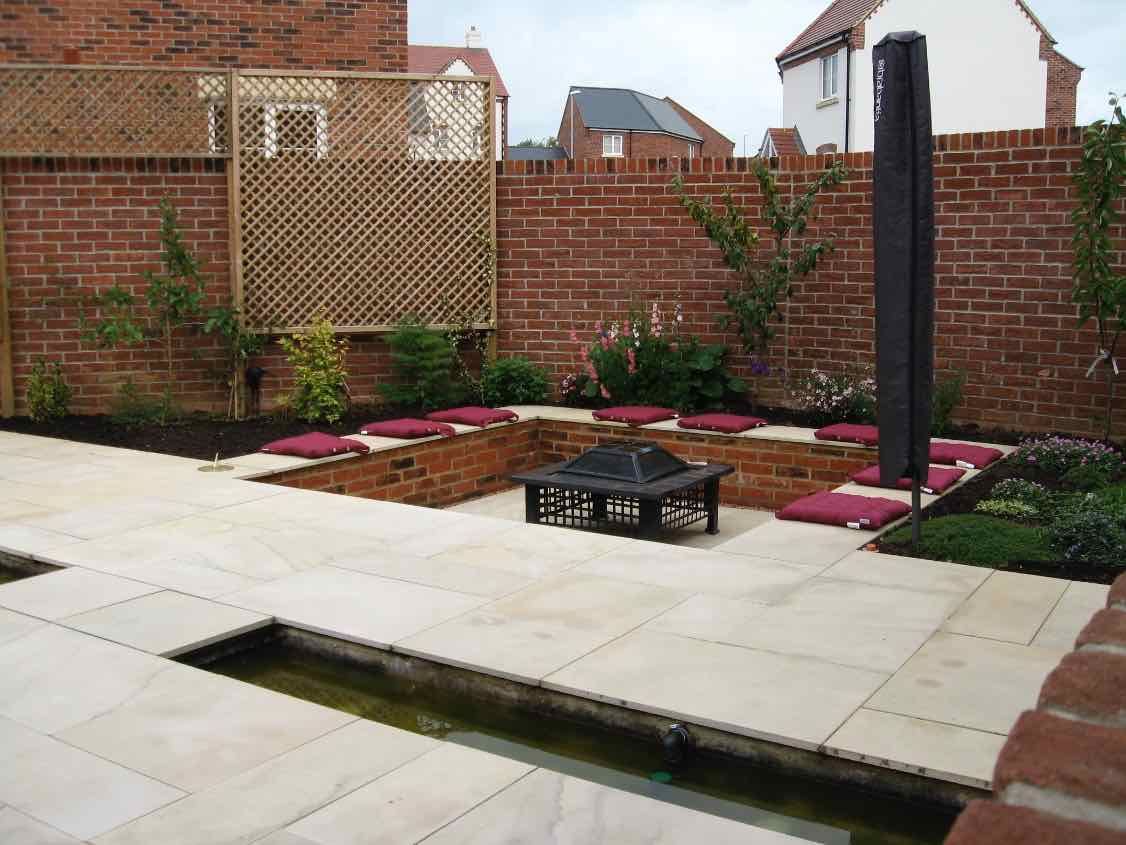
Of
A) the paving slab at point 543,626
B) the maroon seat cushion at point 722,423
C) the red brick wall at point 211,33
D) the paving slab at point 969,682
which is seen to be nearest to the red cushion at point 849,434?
the maroon seat cushion at point 722,423

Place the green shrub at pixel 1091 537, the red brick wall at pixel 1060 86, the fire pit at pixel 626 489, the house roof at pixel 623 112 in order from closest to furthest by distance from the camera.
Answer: the green shrub at pixel 1091 537, the fire pit at pixel 626 489, the red brick wall at pixel 1060 86, the house roof at pixel 623 112

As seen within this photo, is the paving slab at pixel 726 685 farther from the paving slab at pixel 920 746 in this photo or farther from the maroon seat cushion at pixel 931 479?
the maroon seat cushion at pixel 931 479

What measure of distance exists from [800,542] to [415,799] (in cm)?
296

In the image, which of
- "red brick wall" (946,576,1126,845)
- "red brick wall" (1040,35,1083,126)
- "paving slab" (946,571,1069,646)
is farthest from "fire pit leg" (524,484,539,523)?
"red brick wall" (1040,35,1083,126)

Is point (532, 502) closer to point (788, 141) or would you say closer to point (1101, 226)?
point (1101, 226)

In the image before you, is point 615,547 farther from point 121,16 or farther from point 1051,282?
point 121,16

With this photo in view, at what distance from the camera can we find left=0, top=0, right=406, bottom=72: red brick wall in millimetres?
10414

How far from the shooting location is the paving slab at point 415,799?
8.54ft

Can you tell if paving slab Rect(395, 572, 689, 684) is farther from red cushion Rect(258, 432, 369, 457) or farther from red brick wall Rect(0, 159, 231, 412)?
red brick wall Rect(0, 159, 231, 412)

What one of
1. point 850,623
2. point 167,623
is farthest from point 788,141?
point 167,623

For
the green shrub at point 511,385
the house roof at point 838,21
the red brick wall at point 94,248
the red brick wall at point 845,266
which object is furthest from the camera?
the house roof at point 838,21

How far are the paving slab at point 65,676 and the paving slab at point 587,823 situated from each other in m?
1.37

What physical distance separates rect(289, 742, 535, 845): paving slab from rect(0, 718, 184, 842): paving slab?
1.44ft

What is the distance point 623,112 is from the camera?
152 ft
